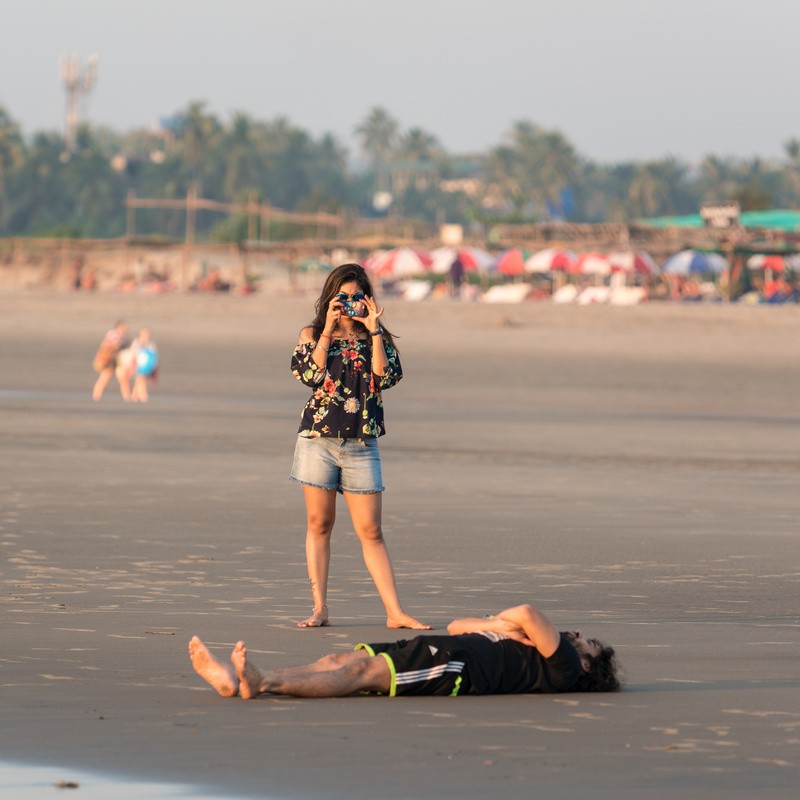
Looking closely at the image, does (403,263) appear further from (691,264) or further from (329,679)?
(329,679)

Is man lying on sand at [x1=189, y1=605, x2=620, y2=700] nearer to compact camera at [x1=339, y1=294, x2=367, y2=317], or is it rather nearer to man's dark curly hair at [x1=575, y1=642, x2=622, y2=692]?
man's dark curly hair at [x1=575, y1=642, x2=622, y2=692]

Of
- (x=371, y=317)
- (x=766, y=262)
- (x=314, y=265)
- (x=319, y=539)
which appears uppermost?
(x=766, y=262)

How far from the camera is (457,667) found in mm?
5984

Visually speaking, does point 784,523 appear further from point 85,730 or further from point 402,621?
point 85,730

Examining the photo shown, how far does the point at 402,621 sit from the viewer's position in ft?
24.5

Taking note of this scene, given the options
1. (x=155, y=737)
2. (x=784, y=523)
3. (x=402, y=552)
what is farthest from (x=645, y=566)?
(x=155, y=737)

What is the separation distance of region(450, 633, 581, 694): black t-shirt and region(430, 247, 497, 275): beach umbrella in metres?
54.8

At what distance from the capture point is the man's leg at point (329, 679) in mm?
5836

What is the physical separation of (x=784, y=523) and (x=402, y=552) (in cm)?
311

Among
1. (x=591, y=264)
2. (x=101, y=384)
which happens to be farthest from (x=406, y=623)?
(x=591, y=264)

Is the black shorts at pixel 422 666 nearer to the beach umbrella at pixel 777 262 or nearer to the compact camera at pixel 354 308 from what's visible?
the compact camera at pixel 354 308

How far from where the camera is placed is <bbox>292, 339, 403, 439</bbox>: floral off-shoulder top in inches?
302

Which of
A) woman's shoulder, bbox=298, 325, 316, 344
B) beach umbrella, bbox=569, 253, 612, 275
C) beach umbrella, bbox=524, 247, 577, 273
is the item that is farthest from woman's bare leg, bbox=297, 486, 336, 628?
beach umbrella, bbox=524, 247, 577, 273

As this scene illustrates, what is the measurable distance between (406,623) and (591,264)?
5264 centimetres
